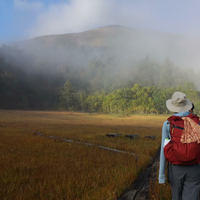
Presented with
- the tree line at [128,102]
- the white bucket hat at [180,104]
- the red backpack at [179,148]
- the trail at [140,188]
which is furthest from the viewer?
the tree line at [128,102]

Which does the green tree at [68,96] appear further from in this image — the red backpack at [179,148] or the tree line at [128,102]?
the red backpack at [179,148]

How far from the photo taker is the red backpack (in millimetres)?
2555

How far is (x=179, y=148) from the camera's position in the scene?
261 cm

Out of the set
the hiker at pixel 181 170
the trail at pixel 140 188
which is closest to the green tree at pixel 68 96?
the trail at pixel 140 188

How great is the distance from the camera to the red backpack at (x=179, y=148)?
2555 millimetres

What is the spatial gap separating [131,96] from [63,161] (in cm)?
12029

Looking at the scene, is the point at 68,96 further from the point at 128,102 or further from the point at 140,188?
the point at 140,188

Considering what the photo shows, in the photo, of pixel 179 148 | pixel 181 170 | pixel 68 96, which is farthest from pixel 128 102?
pixel 179 148

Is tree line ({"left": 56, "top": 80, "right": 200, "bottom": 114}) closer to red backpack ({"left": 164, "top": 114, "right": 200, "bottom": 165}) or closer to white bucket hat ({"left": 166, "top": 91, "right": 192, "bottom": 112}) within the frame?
white bucket hat ({"left": 166, "top": 91, "right": 192, "bottom": 112})

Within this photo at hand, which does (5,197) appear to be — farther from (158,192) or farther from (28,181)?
(158,192)

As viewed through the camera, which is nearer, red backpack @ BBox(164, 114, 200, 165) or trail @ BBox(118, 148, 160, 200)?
red backpack @ BBox(164, 114, 200, 165)

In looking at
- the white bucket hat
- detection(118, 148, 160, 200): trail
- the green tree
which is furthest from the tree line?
the white bucket hat

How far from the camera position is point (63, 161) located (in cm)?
753

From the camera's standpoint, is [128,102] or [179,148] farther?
[128,102]
